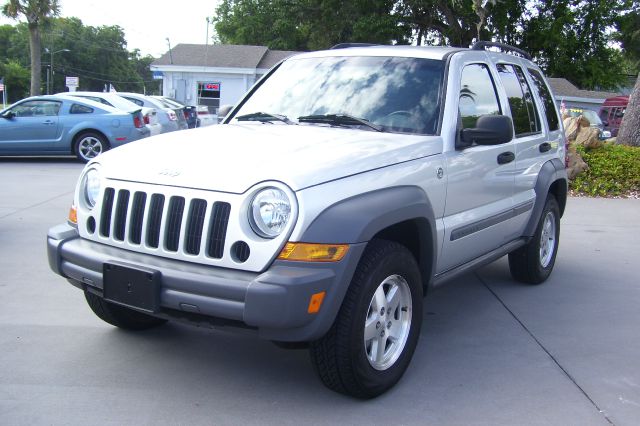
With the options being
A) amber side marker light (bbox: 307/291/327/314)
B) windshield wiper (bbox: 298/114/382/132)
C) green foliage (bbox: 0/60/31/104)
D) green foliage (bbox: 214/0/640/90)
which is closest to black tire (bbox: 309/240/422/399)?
amber side marker light (bbox: 307/291/327/314)

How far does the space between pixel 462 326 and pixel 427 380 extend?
106cm

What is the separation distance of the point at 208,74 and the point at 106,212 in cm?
3079

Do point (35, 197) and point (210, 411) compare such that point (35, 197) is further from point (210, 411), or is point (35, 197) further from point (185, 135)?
point (210, 411)

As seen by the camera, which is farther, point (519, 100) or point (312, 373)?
point (519, 100)

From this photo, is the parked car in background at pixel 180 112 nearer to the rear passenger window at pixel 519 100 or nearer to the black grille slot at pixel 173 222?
the rear passenger window at pixel 519 100

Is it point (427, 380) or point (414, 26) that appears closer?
point (427, 380)

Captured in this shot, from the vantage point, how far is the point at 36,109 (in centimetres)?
1391

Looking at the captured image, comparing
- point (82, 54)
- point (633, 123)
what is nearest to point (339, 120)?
point (633, 123)

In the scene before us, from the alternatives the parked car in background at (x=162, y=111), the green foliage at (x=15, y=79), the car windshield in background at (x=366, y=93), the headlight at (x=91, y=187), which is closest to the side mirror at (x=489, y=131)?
the car windshield in background at (x=366, y=93)

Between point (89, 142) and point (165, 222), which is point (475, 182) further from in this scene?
point (89, 142)

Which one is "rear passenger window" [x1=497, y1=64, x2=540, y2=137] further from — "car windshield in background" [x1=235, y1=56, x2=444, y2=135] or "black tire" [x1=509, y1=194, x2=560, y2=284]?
"car windshield in background" [x1=235, y1=56, x2=444, y2=135]

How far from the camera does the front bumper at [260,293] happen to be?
2.99 metres

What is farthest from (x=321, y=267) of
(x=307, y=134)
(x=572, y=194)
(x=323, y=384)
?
(x=572, y=194)

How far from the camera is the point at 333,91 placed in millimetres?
4555
